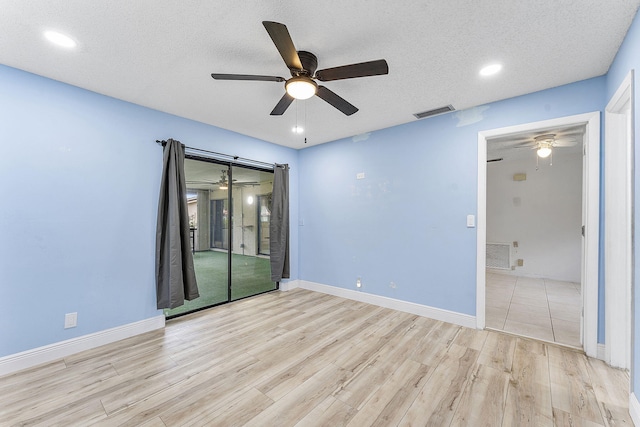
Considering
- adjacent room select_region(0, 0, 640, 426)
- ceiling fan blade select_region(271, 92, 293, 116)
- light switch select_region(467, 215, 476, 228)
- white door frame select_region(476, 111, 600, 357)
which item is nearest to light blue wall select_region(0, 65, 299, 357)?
adjacent room select_region(0, 0, 640, 426)

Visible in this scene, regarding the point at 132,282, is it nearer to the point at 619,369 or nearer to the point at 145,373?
the point at 145,373

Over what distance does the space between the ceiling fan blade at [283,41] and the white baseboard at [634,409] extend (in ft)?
9.77

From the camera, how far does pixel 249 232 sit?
4.84 metres

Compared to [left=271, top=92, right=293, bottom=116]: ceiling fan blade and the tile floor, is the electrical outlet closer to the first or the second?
[left=271, top=92, right=293, bottom=116]: ceiling fan blade

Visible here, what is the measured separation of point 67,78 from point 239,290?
10.9 feet

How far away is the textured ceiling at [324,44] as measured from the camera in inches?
64.7

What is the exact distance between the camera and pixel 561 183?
5.27 m

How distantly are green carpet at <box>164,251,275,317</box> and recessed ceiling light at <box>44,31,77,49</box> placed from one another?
2412mm

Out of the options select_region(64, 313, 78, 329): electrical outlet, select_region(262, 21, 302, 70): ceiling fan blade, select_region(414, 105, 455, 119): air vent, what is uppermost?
select_region(414, 105, 455, 119): air vent

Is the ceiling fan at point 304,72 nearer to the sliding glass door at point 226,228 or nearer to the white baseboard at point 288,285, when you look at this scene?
the sliding glass door at point 226,228

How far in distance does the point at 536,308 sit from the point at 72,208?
18.6ft

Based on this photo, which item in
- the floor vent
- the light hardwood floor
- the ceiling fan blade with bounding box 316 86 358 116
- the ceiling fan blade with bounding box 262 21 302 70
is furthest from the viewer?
the floor vent

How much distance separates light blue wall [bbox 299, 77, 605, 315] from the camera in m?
3.00

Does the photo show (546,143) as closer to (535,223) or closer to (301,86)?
(535,223)
